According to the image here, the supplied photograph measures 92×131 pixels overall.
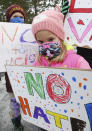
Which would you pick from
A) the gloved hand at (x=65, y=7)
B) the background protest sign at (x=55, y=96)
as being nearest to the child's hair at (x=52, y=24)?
the gloved hand at (x=65, y=7)

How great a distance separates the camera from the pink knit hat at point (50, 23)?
1241 mm

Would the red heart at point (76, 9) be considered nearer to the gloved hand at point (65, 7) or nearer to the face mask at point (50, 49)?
the gloved hand at point (65, 7)

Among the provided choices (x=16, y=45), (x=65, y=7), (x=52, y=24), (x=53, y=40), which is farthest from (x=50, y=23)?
(x=16, y=45)

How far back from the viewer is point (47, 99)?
3.51 feet

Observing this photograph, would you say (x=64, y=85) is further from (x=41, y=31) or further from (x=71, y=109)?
(x=41, y=31)

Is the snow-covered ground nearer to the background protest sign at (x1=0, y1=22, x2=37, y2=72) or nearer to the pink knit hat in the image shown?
the background protest sign at (x1=0, y1=22, x2=37, y2=72)

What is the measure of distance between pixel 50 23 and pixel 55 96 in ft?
1.82

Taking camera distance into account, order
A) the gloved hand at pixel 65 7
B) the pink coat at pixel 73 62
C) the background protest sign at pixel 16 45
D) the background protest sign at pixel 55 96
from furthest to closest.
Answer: the background protest sign at pixel 16 45 < the gloved hand at pixel 65 7 < the pink coat at pixel 73 62 < the background protest sign at pixel 55 96

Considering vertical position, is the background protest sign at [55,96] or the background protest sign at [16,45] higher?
the background protest sign at [16,45]

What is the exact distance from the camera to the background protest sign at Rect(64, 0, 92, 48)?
1.46 meters

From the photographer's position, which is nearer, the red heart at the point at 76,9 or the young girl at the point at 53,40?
the young girl at the point at 53,40

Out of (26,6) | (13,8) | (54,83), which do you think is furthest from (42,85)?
(26,6)

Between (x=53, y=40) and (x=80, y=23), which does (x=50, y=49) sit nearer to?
(x=53, y=40)

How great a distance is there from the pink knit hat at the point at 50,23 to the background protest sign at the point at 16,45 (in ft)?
1.32
